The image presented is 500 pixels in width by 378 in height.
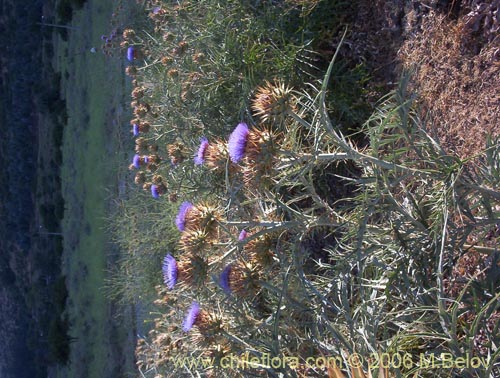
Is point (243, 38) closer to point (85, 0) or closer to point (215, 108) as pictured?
point (215, 108)

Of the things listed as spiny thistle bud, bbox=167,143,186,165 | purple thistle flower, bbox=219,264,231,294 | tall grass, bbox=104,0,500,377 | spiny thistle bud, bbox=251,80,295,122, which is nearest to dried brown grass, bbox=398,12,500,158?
tall grass, bbox=104,0,500,377

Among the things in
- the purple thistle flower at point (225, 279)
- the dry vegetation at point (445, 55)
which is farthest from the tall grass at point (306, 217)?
the dry vegetation at point (445, 55)

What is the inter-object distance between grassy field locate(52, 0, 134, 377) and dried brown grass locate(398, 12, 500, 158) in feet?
11.3

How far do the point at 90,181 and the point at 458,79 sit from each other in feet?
14.3

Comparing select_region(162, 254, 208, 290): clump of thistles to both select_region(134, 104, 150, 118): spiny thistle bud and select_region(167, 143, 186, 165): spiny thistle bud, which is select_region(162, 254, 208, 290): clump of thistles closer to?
select_region(167, 143, 186, 165): spiny thistle bud

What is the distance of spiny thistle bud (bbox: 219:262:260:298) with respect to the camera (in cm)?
205

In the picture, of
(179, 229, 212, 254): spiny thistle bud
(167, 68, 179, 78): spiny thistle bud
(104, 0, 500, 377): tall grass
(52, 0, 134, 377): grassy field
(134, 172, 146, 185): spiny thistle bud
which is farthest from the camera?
(52, 0, 134, 377): grassy field

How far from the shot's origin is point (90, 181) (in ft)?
19.7

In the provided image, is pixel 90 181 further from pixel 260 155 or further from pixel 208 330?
pixel 260 155

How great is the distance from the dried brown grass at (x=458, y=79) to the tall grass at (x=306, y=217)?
0.15 metres

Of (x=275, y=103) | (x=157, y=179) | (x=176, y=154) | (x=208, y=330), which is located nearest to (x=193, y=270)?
(x=208, y=330)

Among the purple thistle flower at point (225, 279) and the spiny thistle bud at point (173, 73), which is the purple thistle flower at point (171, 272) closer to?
the purple thistle flower at point (225, 279)

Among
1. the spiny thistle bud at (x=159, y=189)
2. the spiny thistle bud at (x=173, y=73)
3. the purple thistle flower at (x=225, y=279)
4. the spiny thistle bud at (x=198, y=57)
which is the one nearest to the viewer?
the purple thistle flower at (x=225, y=279)

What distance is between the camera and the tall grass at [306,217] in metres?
1.71
